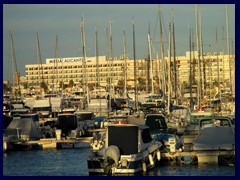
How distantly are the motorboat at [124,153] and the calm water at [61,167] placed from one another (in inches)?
19.9

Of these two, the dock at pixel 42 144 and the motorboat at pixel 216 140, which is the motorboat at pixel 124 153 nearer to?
the motorboat at pixel 216 140

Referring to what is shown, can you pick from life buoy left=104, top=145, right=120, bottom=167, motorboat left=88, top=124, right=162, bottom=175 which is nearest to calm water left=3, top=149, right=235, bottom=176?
motorboat left=88, top=124, right=162, bottom=175

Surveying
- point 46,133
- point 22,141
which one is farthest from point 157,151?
point 46,133

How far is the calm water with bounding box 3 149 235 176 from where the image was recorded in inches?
→ 898

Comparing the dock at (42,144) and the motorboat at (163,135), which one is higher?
the motorboat at (163,135)

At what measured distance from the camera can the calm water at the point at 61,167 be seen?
2281 centimetres

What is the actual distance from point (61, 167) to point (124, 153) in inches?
155

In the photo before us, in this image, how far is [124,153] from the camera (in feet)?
72.4

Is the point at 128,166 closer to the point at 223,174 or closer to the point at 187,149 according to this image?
the point at 223,174

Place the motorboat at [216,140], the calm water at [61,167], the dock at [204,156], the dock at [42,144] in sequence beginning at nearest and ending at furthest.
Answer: the calm water at [61,167]
the dock at [204,156]
the motorboat at [216,140]
the dock at [42,144]

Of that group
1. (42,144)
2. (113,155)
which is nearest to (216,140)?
(113,155)

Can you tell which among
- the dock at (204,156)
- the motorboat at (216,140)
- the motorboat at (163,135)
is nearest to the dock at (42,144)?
the motorboat at (163,135)

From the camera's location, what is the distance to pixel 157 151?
79.2 ft

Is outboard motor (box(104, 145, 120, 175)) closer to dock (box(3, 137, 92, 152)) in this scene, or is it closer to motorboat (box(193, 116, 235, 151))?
motorboat (box(193, 116, 235, 151))
